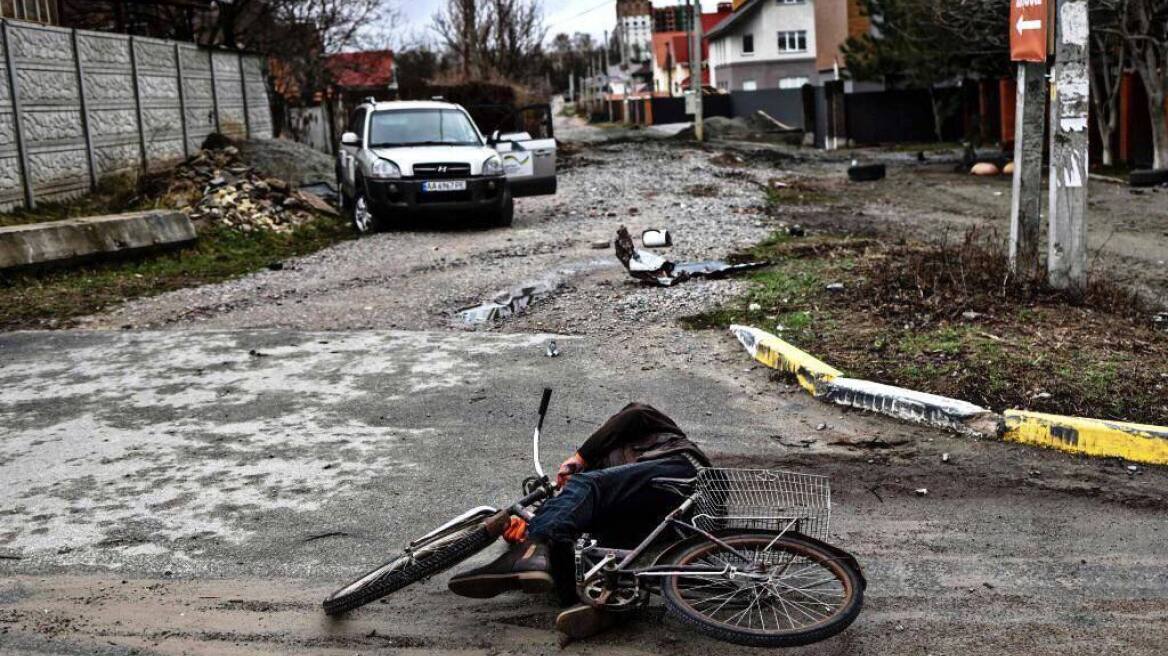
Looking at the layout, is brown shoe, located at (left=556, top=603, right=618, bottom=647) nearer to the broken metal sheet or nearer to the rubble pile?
the broken metal sheet

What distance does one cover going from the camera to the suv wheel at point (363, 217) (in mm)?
16234

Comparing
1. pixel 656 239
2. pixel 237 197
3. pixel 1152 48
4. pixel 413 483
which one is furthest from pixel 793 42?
pixel 413 483

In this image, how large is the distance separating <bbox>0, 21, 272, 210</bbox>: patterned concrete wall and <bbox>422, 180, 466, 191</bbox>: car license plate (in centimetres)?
540

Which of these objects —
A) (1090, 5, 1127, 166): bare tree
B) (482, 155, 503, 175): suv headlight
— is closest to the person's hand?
(482, 155, 503, 175): suv headlight

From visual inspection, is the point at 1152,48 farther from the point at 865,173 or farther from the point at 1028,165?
the point at 1028,165

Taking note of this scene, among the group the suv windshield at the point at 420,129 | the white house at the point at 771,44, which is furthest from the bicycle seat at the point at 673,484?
the white house at the point at 771,44

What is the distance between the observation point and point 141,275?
40.8 feet

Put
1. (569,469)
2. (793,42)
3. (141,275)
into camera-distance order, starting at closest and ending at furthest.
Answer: (569,469)
(141,275)
(793,42)

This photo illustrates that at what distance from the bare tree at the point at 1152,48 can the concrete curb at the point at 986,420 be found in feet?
51.8

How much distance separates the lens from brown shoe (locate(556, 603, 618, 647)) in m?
3.80

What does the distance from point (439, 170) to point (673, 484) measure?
12.2 metres

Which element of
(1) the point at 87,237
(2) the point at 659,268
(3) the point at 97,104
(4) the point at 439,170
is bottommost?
(2) the point at 659,268

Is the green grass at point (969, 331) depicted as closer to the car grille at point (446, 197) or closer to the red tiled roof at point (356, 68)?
the car grille at point (446, 197)

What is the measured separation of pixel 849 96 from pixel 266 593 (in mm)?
36887
